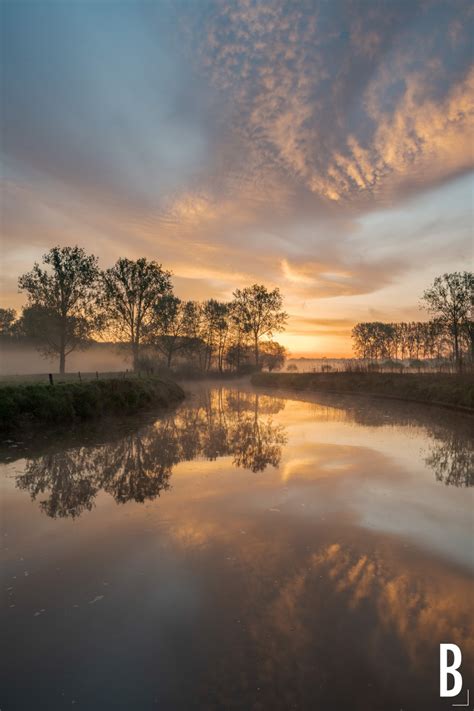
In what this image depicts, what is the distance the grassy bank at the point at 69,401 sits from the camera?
18906mm

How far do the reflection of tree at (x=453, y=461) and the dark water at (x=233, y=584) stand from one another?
0.44 ft

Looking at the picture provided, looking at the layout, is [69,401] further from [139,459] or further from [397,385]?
[397,385]

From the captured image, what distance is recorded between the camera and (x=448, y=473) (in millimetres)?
12547

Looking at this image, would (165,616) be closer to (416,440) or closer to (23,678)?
(23,678)

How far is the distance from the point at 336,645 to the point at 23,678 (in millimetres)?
3616

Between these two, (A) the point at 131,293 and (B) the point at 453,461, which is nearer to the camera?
(B) the point at 453,461

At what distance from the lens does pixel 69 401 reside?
21.6m

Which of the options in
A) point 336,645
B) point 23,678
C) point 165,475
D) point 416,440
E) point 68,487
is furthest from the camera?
point 416,440

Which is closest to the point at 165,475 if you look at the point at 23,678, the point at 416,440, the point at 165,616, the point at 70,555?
the point at 70,555

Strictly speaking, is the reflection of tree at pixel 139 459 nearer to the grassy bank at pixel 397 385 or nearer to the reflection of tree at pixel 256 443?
the reflection of tree at pixel 256 443

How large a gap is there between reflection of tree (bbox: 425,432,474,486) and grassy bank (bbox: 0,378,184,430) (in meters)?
17.8

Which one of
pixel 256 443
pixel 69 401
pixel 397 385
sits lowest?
pixel 256 443

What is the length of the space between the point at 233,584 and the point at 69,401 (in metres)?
18.1

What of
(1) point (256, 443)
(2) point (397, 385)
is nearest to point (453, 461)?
(1) point (256, 443)
